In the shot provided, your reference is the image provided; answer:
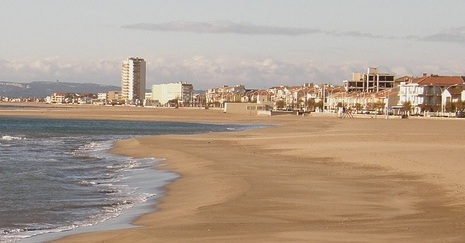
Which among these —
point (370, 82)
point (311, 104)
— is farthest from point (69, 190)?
point (370, 82)

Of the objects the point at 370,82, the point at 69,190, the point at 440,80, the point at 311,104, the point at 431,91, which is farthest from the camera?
the point at 370,82

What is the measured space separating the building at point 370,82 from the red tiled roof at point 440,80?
3993cm

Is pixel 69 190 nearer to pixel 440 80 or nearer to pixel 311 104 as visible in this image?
pixel 440 80

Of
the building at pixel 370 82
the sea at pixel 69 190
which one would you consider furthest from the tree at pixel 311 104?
the sea at pixel 69 190

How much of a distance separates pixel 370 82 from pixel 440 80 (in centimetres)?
5175

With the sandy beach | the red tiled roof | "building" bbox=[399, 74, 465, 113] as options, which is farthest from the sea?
the red tiled roof

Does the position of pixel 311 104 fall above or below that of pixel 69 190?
above

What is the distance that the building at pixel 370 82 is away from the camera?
182500 mm

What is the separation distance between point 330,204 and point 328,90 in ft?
577

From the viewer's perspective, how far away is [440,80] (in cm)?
13562

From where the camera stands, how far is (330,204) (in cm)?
1617

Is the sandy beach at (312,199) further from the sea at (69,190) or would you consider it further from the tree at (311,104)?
the tree at (311,104)

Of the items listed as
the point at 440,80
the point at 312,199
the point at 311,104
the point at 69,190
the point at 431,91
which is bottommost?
the point at 69,190

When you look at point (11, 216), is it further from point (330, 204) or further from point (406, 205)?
point (406, 205)
